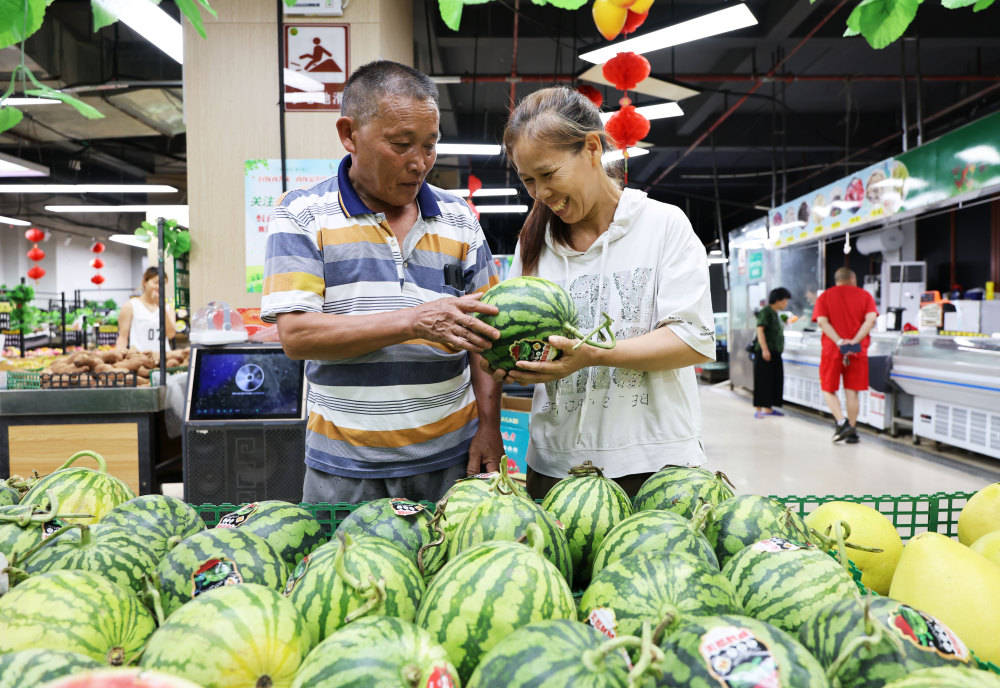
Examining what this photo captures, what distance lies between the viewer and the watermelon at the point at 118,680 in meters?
0.50

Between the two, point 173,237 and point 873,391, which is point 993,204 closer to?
point 873,391

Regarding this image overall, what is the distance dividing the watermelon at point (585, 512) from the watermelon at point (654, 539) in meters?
0.06

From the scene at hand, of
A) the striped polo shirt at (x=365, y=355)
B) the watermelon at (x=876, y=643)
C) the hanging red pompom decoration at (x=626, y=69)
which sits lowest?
the watermelon at (x=876, y=643)

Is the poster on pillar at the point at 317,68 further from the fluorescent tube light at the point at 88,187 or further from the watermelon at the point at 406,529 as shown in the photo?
the fluorescent tube light at the point at 88,187

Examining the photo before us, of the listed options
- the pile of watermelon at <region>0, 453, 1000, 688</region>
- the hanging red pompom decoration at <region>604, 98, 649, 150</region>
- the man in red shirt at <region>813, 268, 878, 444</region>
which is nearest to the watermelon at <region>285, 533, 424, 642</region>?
the pile of watermelon at <region>0, 453, 1000, 688</region>

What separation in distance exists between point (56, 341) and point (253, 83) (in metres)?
11.9

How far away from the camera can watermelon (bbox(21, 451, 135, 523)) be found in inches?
48.4

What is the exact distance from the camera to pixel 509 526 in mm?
965

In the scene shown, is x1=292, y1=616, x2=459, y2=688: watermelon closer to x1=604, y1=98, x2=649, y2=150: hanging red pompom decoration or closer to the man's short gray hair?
the man's short gray hair

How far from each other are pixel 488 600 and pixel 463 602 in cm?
3

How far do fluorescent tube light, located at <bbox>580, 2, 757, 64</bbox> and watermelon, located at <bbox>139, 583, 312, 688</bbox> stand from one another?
5.76 metres

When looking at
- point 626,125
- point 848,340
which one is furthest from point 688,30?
point 848,340

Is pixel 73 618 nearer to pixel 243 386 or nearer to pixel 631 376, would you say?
pixel 631 376

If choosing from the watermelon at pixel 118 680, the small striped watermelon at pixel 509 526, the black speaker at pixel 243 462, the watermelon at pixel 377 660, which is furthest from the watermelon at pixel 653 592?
the black speaker at pixel 243 462
